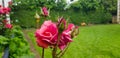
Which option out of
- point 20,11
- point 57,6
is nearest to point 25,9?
point 20,11

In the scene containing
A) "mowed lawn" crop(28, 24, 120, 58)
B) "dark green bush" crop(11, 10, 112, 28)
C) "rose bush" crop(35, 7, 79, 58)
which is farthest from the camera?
"dark green bush" crop(11, 10, 112, 28)

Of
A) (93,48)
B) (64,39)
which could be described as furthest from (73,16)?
(64,39)

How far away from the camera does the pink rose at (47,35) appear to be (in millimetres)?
990

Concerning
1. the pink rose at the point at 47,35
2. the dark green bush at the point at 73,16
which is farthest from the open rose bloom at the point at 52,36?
the dark green bush at the point at 73,16

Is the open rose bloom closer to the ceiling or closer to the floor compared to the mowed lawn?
closer to the ceiling

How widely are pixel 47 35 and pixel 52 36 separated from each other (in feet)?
0.06

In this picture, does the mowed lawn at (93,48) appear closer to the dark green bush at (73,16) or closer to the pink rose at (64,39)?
the dark green bush at (73,16)

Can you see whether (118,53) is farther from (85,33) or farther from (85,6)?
(85,6)

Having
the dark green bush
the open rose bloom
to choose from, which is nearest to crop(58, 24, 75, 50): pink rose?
the open rose bloom

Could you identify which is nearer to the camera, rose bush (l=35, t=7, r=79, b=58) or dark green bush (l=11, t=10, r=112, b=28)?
rose bush (l=35, t=7, r=79, b=58)

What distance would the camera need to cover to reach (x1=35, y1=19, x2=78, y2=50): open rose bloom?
3.24ft

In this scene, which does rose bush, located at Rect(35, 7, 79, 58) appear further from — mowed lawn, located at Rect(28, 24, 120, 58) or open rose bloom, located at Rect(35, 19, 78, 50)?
mowed lawn, located at Rect(28, 24, 120, 58)

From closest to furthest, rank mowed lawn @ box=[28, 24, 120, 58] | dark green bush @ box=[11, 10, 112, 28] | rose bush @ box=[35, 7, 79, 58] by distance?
rose bush @ box=[35, 7, 79, 58]
mowed lawn @ box=[28, 24, 120, 58]
dark green bush @ box=[11, 10, 112, 28]

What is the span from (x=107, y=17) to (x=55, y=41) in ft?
52.5
